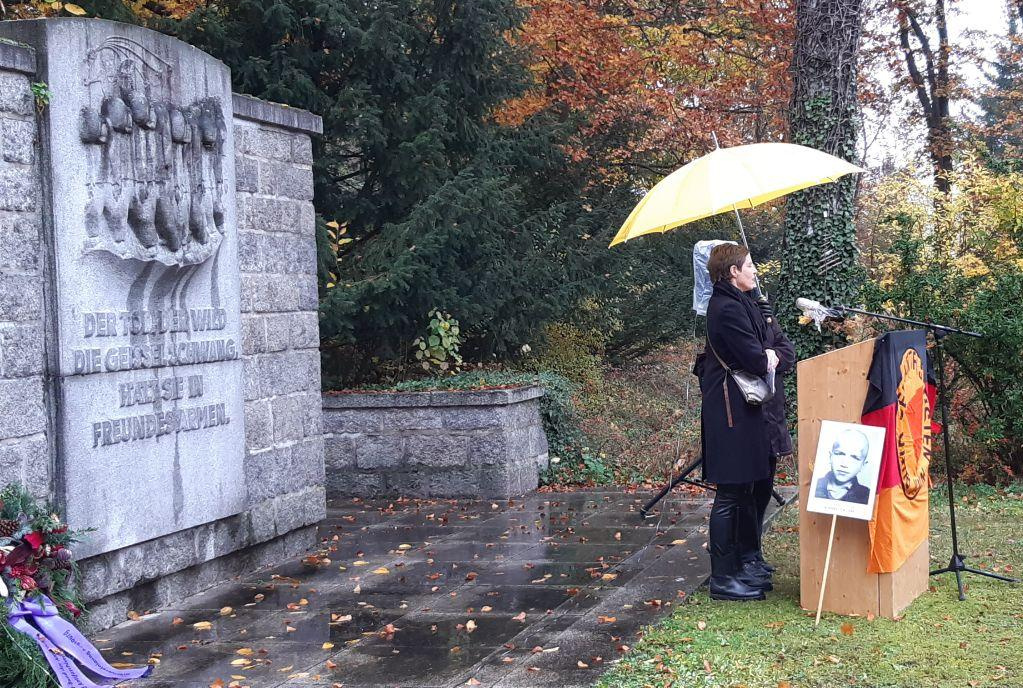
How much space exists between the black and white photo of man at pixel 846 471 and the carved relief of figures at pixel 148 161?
358 centimetres

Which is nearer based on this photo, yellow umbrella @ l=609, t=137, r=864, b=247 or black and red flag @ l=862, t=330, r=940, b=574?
black and red flag @ l=862, t=330, r=940, b=574

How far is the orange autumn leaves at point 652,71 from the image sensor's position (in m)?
14.9

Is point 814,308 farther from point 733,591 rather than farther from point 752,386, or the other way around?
point 733,591

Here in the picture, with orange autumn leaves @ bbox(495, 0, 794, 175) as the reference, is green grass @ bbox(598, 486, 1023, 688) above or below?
below

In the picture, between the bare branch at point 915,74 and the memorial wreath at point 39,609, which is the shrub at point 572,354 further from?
the bare branch at point 915,74

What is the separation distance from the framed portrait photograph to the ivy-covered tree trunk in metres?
5.24

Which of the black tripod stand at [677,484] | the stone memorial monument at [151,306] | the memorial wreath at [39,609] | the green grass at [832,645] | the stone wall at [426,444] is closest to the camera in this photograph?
the memorial wreath at [39,609]

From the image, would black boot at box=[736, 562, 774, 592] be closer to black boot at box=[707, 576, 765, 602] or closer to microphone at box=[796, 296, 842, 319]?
black boot at box=[707, 576, 765, 602]

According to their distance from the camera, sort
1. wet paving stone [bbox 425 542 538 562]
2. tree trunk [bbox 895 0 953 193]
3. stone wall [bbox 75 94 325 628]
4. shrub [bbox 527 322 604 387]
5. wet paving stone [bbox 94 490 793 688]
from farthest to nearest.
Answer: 1. tree trunk [bbox 895 0 953 193]
2. shrub [bbox 527 322 604 387]
3. wet paving stone [bbox 425 542 538 562]
4. stone wall [bbox 75 94 325 628]
5. wet paving stone [bbox 94 490 793 688]

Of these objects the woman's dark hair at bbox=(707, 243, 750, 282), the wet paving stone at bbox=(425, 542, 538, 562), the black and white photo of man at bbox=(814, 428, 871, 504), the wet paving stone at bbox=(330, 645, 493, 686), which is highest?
the woman's dark hair at bbox=(707, 243, 750, 282)

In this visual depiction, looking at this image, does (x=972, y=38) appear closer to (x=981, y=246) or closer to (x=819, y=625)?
(x=981, y=246)

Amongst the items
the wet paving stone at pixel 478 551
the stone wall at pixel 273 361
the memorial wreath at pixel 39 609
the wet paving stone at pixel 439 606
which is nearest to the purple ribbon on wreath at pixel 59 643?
the memorial wreath at pixel 39 609

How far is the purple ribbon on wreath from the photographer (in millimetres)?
4383

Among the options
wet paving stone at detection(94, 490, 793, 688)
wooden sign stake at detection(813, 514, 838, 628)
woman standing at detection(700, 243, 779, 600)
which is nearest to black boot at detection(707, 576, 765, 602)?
woman standing at detection(700, 243, 779, 600)
